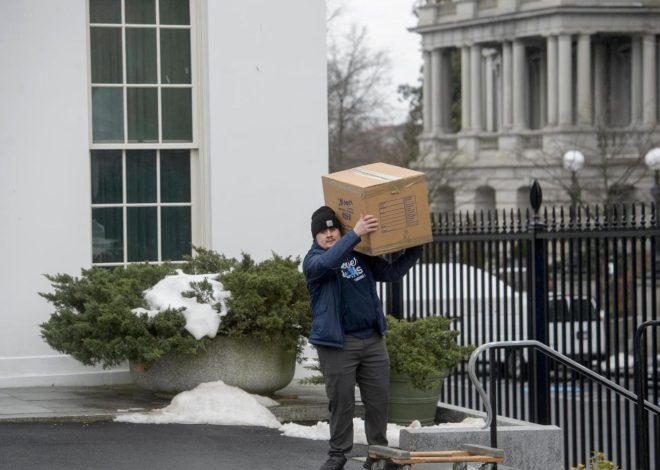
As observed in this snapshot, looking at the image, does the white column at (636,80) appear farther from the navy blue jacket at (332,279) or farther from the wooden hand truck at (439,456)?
the wooden hand truck at (439,456)

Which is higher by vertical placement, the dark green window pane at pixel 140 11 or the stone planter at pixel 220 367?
the dark green window pane at pixel 140 11

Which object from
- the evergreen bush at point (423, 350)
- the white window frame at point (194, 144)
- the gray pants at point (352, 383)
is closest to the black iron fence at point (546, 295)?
the evergreen bush at point (423, 350)

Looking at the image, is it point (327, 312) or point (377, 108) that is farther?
point (377, 108)

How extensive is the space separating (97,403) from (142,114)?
10.5 feet

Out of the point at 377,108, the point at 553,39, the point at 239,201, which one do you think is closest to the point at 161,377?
the point at 239,201

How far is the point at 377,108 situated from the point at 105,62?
54.9 m

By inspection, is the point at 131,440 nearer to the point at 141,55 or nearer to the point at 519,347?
the point at 519,347

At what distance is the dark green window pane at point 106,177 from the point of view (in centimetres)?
1429

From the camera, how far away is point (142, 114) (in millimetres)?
14469

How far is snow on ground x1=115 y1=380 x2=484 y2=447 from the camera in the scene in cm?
1199

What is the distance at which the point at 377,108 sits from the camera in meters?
68.9

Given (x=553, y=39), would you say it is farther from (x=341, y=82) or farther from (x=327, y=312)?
(x=327, y=312)

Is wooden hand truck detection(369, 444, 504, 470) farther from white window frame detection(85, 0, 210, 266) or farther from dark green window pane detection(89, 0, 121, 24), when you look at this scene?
dark green window pane detection(89, 0, 121, 24)

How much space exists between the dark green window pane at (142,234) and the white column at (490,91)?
2915 inches
